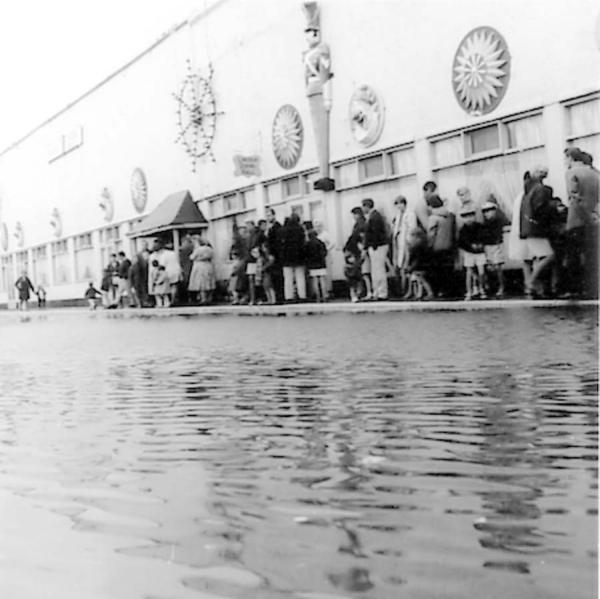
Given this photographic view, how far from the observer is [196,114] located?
308cm

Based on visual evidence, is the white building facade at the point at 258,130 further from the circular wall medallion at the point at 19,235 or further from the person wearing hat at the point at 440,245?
the person wearing hat at the point at 440,245

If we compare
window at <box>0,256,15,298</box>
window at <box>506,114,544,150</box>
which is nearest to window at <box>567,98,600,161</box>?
window at <box>506,114,544,150</box>

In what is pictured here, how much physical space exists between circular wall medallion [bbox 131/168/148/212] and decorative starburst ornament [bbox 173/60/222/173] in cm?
17

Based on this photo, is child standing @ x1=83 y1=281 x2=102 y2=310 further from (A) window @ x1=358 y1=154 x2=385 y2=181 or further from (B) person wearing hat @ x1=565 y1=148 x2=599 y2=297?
(B) person wearing hat @ x1=565 y1=148 x2=599 y2=297

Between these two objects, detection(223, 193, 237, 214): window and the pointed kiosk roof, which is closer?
the pointed kiosk roof

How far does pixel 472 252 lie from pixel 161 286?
1235 millimetres

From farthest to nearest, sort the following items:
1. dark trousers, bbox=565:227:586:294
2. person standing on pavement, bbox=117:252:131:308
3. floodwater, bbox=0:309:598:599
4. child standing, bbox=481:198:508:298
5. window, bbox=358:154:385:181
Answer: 1. window, bbox=358:154:385:181
2. person standing on pavement, bbox=117:252:131:308
3. child standing, bbox=481:198:508:298
4. dark trousers, bbox=565:227:586:294
5. floodwater, bbox=0:309:598:599

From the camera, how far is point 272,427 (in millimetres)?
1490

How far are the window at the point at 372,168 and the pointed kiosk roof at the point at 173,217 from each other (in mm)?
820

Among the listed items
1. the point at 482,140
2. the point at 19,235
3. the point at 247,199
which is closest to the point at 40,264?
the point at 19,235

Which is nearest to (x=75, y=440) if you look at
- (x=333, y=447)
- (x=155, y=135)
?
(x=333, y=447)

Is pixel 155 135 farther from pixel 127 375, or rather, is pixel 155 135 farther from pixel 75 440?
pixel 75 440

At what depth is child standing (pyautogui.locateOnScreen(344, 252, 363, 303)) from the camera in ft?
11.2

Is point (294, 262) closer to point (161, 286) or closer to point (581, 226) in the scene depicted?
point (161, 286)
